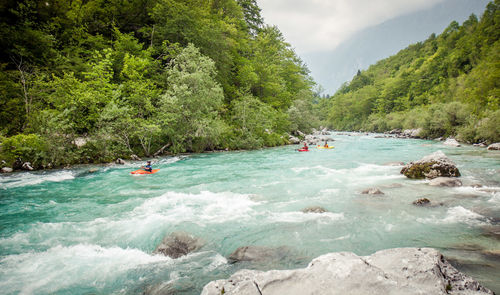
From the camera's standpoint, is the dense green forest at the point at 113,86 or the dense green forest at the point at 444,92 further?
the dense green forest at the point at 444,92

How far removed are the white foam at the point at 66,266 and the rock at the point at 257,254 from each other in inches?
57.6

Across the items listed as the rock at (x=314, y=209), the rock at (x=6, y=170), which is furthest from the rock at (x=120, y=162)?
the rock at (x=314, y=209)

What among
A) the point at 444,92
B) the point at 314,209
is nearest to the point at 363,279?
the point at 314,209

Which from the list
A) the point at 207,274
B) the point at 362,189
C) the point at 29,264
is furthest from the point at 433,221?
the point at 29,264

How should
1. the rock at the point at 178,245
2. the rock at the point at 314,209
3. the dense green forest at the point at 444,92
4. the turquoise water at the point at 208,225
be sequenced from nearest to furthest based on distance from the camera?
the turquoise water at the point at 208,225
the rock at the point at 178,245
the rock at the point at 314,209
the dense green forest at the point at 444,92

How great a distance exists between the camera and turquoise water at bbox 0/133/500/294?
4.45 meters

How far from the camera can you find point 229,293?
2.67 metres

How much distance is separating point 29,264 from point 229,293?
4.96 metres

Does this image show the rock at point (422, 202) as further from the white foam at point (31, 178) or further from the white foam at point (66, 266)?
Result: the white foam at point (31, 178)

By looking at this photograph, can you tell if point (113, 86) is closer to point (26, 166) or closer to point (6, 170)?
point (26, 166)

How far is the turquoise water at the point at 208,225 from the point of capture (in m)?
4.45

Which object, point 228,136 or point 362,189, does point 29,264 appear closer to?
point 362,189

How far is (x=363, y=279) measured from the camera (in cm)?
267

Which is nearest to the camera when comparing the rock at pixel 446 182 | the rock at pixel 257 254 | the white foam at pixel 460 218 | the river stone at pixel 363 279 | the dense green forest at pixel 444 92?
the river stone at pixel 363 279
